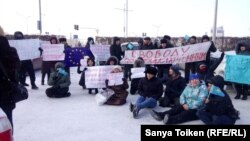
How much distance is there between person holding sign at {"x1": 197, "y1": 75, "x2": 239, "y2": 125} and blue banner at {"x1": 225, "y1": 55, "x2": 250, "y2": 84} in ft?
10.7

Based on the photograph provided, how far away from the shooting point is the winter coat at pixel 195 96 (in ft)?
21.7

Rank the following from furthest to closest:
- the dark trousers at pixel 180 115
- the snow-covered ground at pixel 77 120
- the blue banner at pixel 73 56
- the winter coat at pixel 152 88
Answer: the blue banner at pixel 73 56 < the winter coat at pixel 152 88 < the dark trousers at pixel 180 115 < the snow-covered ground at pixel 77 120

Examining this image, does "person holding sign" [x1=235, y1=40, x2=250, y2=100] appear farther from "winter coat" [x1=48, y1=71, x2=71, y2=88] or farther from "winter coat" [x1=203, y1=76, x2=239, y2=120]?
"winter coat" [x1=48, y1=71, x2=71, y2=88]

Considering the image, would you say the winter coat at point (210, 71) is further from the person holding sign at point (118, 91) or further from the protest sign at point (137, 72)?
the person holding sign at point (118, 91)

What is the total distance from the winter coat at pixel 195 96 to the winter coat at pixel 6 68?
3.70 meters

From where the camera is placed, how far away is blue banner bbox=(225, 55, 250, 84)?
29.9 ft

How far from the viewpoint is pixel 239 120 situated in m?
7.02

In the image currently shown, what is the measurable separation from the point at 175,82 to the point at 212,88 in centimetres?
179

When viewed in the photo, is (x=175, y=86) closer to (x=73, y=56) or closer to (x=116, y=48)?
(x=116, y=48)

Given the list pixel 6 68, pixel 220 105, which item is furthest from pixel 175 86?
pixel 6 68

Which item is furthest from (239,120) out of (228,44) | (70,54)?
(228,44)

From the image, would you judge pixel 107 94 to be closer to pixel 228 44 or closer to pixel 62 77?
pixel 62 77

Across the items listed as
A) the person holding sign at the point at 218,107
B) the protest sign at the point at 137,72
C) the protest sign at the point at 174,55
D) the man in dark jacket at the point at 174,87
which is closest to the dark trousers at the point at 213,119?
the person holding sign at the point at 218,107

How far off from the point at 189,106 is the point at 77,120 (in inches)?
89.9
